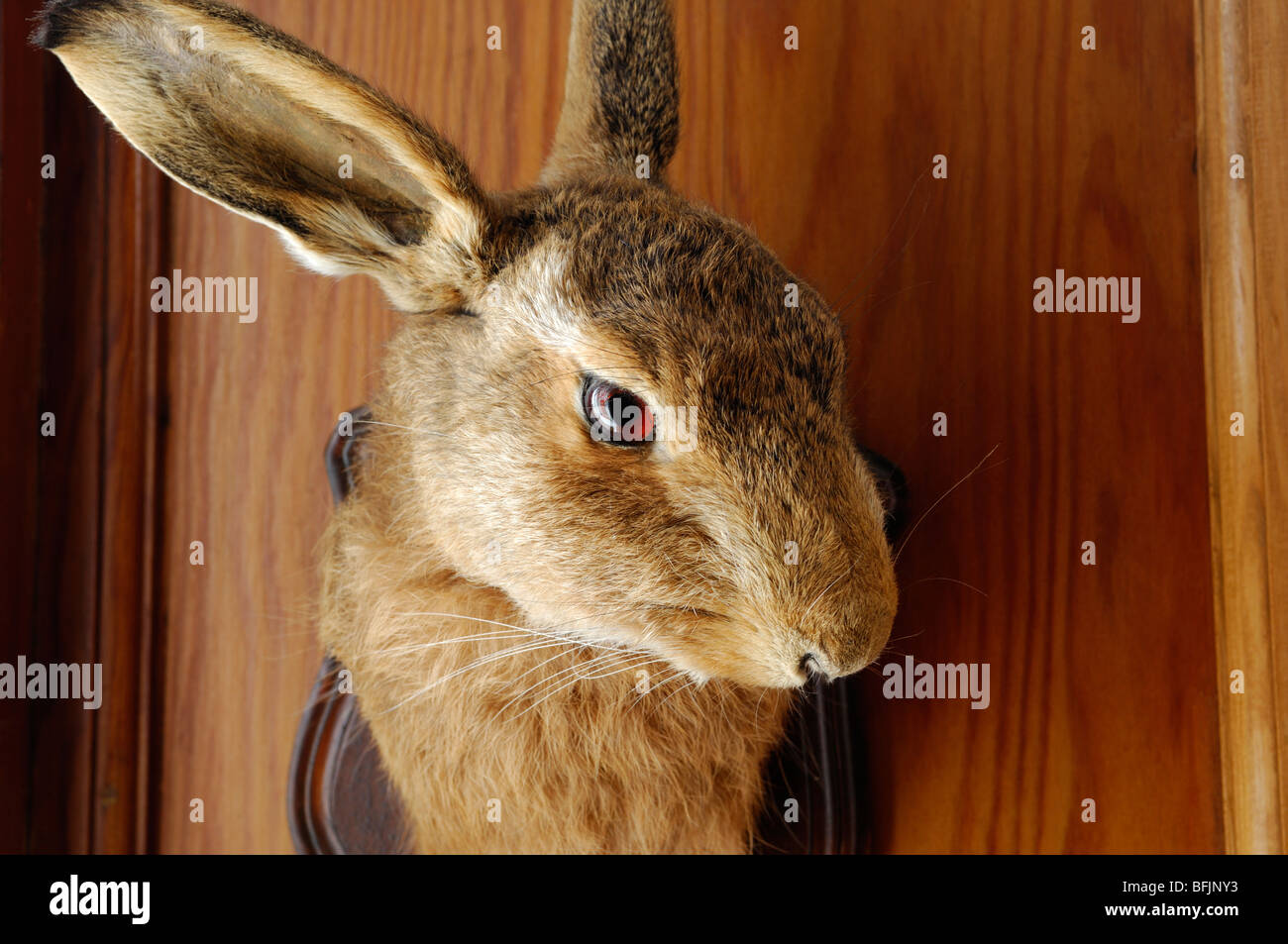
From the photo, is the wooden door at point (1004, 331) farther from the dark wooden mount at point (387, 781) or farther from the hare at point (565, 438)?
the hare at point (565, 438)

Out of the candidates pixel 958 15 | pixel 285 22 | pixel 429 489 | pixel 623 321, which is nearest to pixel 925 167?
Result: pixel 958 15

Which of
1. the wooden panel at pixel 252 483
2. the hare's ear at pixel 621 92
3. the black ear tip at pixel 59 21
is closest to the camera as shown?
the black ear tip at pixel 59 21

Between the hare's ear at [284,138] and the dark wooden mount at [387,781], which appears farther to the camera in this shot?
the dark wooden mount at [387,781]

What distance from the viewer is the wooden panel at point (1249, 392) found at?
30.6 inches

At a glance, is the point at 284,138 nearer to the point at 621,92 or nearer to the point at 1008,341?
the point at 621,92

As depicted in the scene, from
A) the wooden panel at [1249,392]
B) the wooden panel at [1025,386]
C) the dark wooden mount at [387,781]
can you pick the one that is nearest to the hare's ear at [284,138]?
the dark wooden mount at [387,781]

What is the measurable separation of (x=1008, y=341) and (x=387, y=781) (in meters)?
0.71

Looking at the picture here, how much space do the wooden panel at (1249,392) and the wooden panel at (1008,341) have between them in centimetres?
3

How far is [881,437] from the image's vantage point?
2.83 feet

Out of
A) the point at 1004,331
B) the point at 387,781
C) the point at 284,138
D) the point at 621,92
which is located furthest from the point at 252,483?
the point at 1004,331

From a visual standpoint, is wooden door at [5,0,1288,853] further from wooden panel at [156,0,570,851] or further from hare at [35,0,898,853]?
hare at [35,0,898,853]

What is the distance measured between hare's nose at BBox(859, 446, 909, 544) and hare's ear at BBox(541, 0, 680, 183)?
314 mm

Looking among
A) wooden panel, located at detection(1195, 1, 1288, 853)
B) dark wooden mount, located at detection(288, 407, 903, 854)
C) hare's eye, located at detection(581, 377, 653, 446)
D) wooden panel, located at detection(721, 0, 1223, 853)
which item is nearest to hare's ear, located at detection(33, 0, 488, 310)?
hare's eye, located at detection(581, 377, 653, 446)

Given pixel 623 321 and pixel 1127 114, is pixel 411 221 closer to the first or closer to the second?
pixel 623 321
